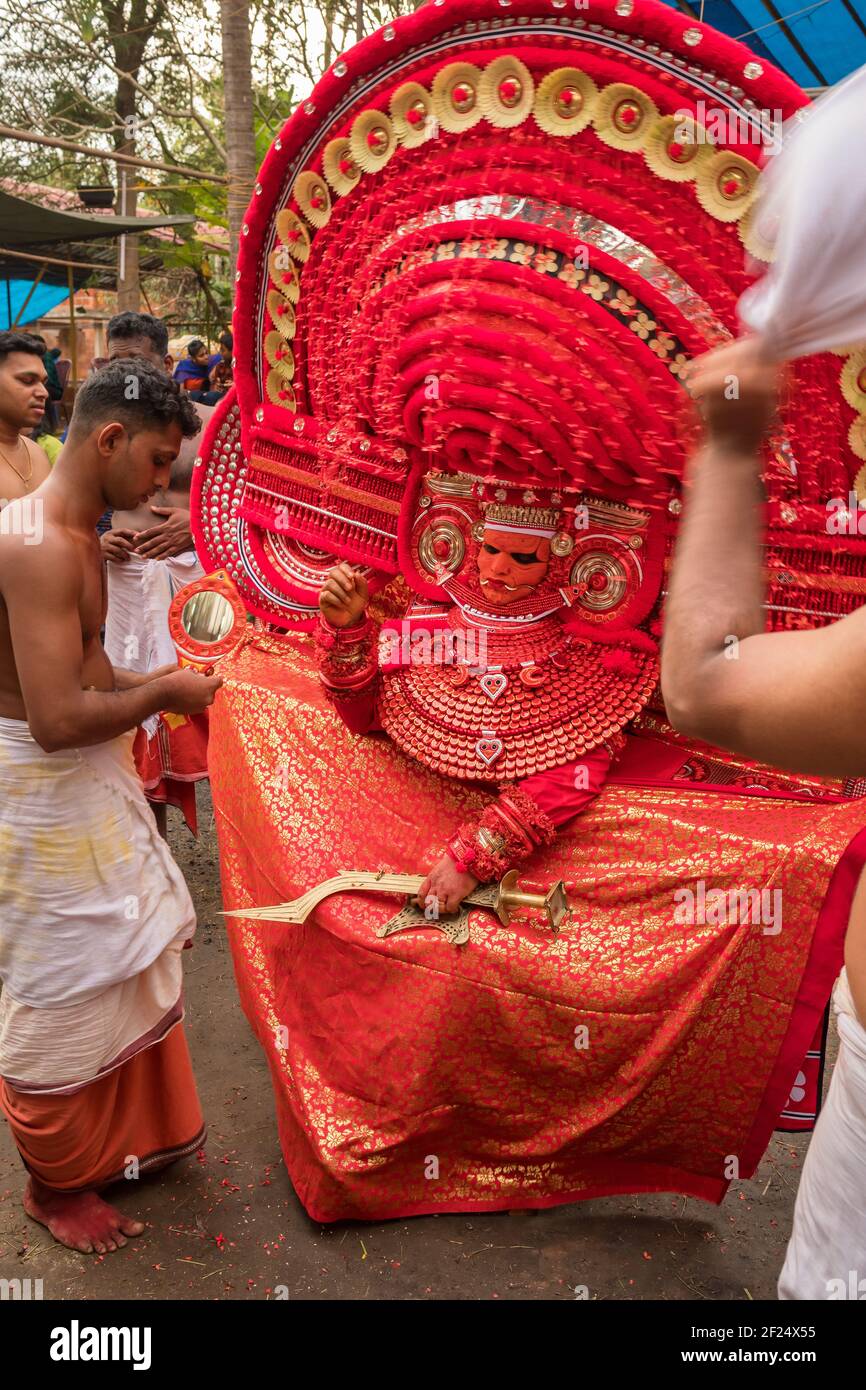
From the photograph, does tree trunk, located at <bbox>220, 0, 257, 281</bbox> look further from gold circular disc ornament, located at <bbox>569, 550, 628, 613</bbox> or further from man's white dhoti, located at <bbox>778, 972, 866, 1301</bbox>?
man's white dhoti, located at <bbox>778, 972, 866, 1301</bbox>

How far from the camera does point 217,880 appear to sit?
4.57 m

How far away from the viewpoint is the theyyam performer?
81.6 inches

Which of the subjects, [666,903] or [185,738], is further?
[185,738]

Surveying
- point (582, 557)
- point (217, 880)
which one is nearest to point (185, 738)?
point (217, 880)

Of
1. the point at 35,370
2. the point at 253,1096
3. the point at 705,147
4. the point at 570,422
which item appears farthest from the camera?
the point at 35,370

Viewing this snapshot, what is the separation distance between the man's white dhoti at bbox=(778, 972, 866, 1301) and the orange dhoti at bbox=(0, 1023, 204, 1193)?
5.80 ft

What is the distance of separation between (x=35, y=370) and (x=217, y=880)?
7.45ft

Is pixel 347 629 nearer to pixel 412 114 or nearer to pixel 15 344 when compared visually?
pixel 412 114

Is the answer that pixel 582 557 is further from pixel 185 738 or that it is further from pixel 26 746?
pixel 185 738

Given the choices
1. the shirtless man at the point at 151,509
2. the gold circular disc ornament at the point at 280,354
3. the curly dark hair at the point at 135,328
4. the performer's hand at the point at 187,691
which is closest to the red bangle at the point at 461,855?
the performer's hand at the point at 187,691

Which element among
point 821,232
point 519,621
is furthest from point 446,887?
point 821,232

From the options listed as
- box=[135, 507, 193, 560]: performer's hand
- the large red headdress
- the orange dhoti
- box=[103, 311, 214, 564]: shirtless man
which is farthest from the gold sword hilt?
box=[135, 507, 193, 560]: performer's hand

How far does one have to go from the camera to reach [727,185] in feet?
6.41

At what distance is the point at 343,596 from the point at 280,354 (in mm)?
730
